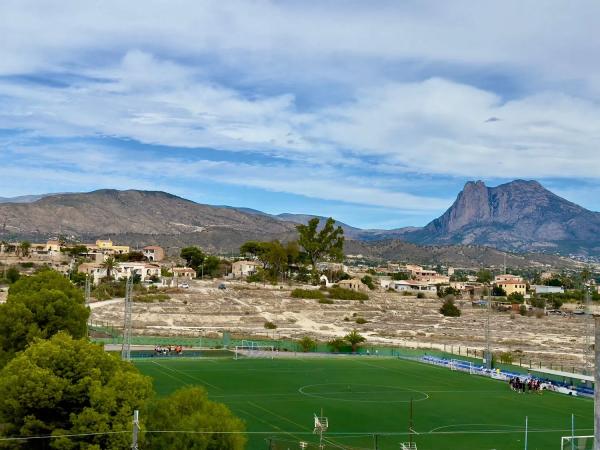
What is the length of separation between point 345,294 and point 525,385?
5644 cm

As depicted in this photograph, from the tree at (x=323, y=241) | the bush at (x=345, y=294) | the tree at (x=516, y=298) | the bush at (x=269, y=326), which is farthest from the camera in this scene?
the tree at (x=516, y=298)

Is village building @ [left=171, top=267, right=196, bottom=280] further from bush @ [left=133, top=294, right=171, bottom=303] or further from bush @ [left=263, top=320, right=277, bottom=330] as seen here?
bush @ [left=263, top=320, right=277, bottom=330]

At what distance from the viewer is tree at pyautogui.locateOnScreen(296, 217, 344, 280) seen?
111 metres

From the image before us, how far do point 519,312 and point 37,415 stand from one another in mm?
86544

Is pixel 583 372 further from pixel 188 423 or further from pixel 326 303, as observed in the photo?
pixel 326 303

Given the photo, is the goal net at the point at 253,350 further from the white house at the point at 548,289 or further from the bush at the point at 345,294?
the white house at the point at 548,289

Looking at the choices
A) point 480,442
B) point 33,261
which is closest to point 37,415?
point 480,442

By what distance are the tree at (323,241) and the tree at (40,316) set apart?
80.6m

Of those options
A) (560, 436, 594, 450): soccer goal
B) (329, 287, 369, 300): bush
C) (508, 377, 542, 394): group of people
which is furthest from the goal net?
(329, 287, 369, 300): bush

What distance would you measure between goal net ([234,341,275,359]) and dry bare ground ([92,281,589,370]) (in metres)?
10.3

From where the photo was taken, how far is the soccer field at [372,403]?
92.8ft

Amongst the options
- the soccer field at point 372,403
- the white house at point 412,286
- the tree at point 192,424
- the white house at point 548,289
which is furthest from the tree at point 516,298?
the tree at point 192,424

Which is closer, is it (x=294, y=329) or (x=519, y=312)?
(x=294, y=329)

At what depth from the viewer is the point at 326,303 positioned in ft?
301
